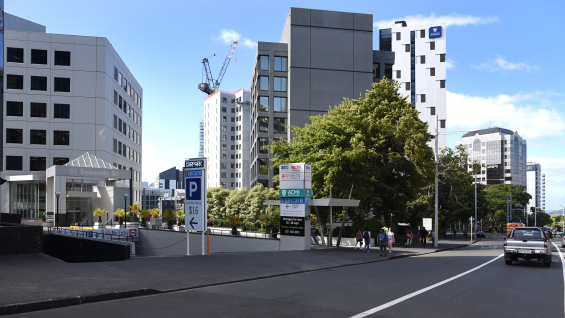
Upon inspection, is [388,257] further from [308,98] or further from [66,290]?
[308,98]

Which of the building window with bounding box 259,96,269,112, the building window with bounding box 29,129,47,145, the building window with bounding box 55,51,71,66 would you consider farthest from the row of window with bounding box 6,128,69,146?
the building window with bounding box 259,96,269,112

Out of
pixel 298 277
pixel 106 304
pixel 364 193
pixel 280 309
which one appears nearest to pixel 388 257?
pixel 364 193

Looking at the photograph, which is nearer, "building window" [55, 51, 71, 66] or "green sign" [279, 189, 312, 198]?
"green sign" [279, 189, 312, 198]

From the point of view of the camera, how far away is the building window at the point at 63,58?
55000 mm

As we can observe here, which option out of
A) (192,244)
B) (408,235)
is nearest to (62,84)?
(192,244)

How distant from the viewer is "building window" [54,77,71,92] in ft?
180

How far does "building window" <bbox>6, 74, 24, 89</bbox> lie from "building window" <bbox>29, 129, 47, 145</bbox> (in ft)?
19.4

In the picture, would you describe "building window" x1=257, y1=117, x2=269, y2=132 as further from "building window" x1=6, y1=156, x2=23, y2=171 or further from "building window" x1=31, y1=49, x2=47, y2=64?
"building window" x1=6, y1=156, x2=23, y2=171

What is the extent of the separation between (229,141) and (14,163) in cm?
9122

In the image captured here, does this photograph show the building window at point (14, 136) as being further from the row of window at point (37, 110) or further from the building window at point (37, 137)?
the row of window at point (37, 110)

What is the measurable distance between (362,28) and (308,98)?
13652 mm

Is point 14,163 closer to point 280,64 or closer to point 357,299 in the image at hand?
point 280,64

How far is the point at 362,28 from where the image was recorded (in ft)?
203

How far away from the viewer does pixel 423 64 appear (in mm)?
89938
